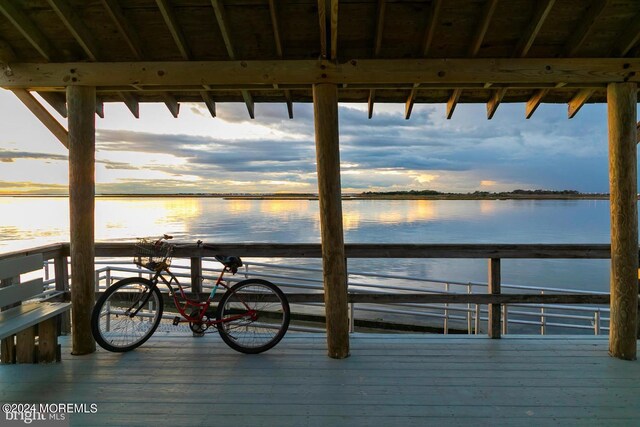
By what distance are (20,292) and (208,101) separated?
7.44 feet

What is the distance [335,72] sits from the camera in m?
3.21

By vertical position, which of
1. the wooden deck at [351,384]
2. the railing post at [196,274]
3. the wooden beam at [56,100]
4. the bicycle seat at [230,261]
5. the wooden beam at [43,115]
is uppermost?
the wooden beam at [56,100]

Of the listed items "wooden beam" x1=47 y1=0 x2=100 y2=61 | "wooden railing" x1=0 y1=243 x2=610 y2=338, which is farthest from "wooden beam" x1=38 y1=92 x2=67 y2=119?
"wooden railing" x1=0 y1=243 x2=610 y2=338

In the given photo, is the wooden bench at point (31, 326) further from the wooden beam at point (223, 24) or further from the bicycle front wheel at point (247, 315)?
the wooden beam at point (223, 24)

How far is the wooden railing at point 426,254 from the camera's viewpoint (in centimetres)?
358

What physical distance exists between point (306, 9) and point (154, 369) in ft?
10.1

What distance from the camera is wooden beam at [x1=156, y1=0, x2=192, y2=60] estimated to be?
2928mm

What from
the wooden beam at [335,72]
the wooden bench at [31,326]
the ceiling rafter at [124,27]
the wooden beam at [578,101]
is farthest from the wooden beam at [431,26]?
the wooden bench at [31,326]

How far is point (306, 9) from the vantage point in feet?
10.1

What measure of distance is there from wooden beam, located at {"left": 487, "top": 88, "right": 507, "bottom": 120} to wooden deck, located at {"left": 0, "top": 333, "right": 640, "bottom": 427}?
226cm

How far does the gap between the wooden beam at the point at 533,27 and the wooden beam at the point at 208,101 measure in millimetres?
2797

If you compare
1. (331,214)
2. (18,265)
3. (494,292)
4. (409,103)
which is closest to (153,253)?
(18,265)

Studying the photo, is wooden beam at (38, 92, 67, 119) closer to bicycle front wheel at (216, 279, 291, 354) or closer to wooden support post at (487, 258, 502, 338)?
bicycle front wheel at (216, 279, 291, 354)

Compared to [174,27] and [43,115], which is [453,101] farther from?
[43,115]
